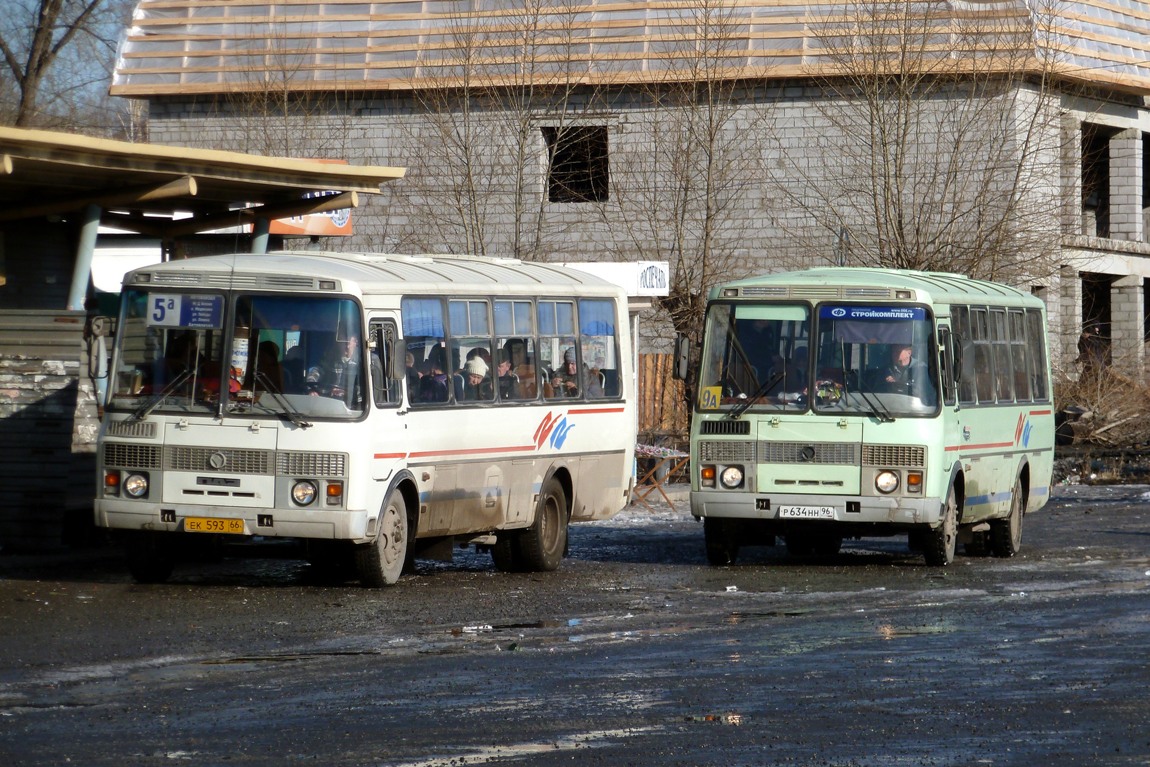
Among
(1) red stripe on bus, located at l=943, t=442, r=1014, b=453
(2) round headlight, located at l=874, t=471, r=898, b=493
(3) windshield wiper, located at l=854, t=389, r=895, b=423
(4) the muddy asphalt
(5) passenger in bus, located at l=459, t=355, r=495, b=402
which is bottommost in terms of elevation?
(4) the muddy asphalt

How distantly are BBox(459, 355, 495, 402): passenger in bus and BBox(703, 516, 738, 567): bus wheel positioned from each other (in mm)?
2663

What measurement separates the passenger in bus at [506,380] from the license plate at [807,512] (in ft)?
8.79

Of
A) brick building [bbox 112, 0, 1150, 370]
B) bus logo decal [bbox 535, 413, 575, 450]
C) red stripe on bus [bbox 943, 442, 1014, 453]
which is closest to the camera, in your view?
bus logo decal [bbox 535, 413, 575, 450]

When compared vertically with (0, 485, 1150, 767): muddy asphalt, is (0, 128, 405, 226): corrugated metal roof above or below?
above

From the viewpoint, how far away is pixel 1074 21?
39.0 meters

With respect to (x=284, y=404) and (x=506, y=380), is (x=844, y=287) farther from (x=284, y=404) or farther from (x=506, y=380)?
(x=284, y=404)

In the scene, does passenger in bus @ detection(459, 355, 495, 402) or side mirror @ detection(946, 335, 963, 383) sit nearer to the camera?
passenger in bus @ detection(459, 355, 495, 402)

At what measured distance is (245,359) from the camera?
15.7 metres

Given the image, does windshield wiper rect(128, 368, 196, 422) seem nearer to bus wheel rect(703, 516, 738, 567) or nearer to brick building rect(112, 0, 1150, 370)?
bus wheel rect(703, 516, 738, 567)

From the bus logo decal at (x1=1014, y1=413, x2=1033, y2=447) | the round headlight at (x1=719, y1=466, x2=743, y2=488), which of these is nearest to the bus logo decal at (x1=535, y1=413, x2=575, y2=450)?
the round headlight at (x1=719, y1=466, x2=743, y2=488)

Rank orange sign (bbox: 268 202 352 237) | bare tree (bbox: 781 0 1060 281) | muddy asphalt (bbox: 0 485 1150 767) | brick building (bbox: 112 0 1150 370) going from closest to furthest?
muddy asphalt (bbox: 0 485 1150 767)
orange sign (bbox: 268 202 352 237)
bare tree (bbox: 781 0 1060 281)
brick building (bbox: 112 0 1150 370)

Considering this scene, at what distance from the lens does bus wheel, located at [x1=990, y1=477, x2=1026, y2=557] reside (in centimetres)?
2072

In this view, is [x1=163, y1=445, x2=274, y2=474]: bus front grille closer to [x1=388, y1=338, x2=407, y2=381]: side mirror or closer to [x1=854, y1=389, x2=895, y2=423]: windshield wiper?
[x1=388, y1=338, x2=407, y2=381]: side mirror

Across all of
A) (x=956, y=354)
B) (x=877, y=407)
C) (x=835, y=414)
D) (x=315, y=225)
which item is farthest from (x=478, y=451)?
(x=315, y=225)
